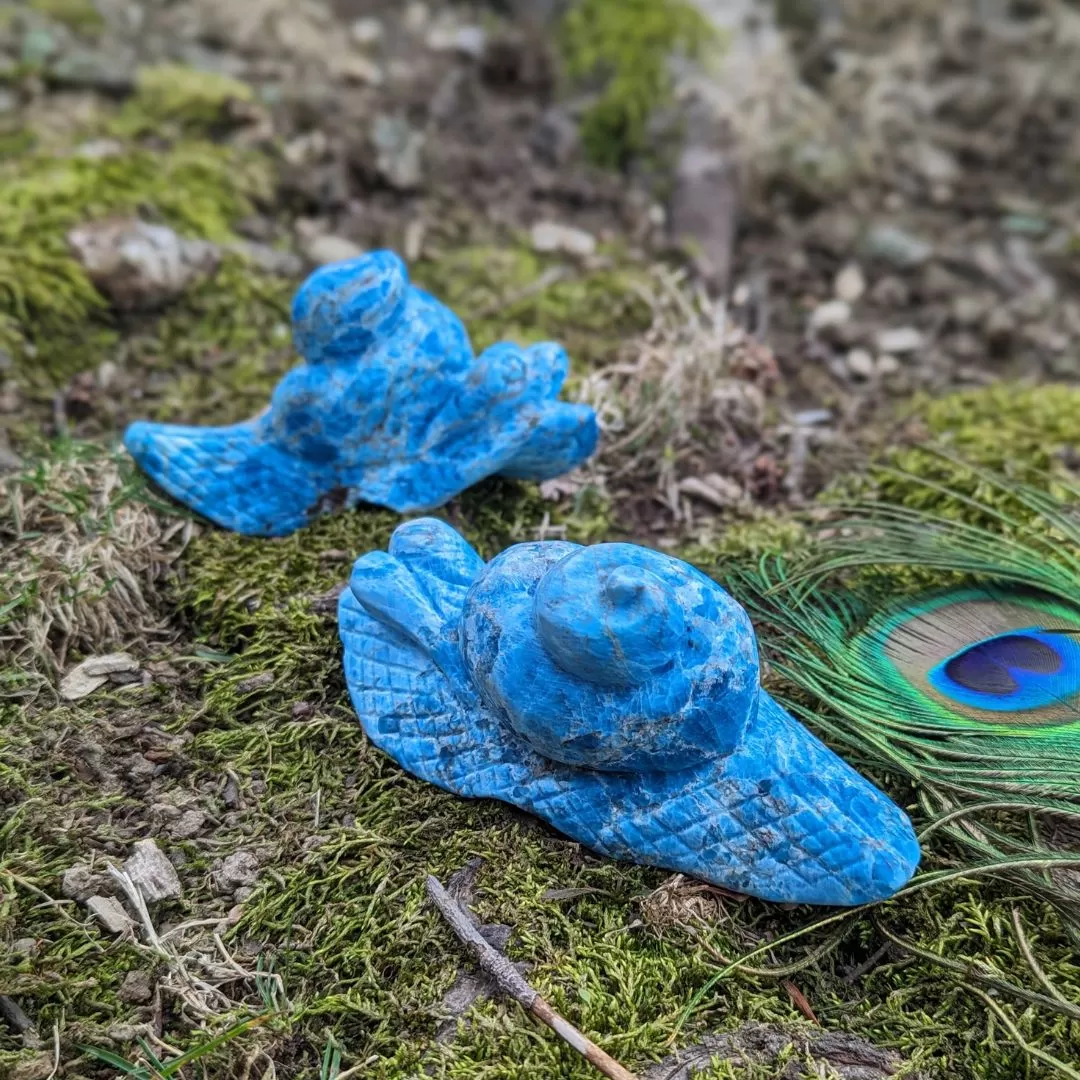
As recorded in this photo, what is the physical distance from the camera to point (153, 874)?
Result: 6.38 ft

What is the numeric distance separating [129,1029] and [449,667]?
2.66 feet

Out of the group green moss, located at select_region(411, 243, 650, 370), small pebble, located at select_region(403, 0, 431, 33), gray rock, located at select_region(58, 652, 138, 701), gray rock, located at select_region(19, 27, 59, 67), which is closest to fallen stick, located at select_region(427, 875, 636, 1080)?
gray rock, located at select_region(58, 652, 138, 701)

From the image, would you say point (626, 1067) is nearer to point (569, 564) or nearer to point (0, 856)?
point (569, 564)

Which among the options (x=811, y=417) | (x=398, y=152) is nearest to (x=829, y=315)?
(x=811, y=417)

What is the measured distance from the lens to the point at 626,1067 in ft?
5.69

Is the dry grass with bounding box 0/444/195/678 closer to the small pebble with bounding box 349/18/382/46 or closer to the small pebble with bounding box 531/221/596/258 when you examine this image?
the small pebble with bounding box 531/221/596/258

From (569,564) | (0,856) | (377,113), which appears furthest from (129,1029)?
(377,113)

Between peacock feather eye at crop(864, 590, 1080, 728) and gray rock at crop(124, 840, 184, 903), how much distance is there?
1414 mm

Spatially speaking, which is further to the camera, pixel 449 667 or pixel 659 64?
pixel 659 64

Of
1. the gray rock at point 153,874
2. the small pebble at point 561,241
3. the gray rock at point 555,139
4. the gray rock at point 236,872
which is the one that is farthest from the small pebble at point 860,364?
the gray rock at point 153,874

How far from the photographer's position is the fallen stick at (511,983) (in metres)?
1.72

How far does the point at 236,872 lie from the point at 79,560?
863 mm

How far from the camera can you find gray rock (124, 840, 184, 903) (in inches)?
75.8

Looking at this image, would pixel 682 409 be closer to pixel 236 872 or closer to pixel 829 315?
pixel 829 315
